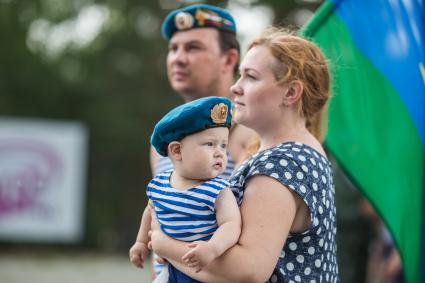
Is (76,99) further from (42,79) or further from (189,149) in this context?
(189,149)

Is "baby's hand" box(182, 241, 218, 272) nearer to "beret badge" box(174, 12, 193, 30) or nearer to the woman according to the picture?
the woman

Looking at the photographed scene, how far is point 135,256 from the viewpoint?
2.65 m

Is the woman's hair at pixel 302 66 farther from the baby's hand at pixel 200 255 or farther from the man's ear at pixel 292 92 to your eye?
the baby's hand at pixel 200 255

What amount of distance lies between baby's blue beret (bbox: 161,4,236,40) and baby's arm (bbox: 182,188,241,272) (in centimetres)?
163

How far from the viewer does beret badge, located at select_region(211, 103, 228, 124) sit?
2383 mm

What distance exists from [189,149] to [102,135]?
16.9 metres

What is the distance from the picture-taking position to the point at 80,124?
1753cm

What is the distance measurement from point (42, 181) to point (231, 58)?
12.4 metres

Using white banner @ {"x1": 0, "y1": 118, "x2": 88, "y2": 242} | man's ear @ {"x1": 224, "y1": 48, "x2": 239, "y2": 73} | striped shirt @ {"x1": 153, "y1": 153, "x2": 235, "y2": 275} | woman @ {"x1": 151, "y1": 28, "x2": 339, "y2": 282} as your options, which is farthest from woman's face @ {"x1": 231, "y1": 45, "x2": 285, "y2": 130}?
white banner @ {"x1": 0, "y1": 118, "x2": 88, "y2": 242}

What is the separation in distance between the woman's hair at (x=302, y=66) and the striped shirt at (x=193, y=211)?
45cm

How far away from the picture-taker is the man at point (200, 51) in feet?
12.4

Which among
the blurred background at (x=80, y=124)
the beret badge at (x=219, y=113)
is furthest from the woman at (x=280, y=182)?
the blurred background at (x=80, y=124)

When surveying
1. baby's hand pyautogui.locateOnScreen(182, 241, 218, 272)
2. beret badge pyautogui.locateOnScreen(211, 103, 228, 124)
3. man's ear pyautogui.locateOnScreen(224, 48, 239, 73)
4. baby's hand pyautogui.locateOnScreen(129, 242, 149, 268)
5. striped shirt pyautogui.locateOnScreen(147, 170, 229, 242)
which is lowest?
Result: baby's hand pyautogui.locateOnScreen(129, 242, 149, 268)

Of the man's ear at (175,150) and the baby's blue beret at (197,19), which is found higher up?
the baby's blue beret at (197,19)
